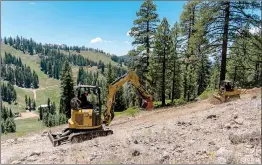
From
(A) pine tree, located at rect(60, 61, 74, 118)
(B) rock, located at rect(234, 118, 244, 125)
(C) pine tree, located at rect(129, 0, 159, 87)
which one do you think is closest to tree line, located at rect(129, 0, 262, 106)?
(C) pine tree, located at rect(129, 0, 159, 87)

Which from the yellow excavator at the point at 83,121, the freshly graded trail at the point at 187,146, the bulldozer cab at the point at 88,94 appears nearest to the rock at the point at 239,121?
the freshly graded trail at the point at 187,146

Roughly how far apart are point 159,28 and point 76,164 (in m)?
→ 24.0

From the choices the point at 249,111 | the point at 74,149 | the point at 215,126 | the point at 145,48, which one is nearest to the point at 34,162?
the point at 74,149

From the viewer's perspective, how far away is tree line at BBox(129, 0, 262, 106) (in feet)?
74.2

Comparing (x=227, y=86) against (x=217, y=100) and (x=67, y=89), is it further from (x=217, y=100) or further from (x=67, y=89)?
(x=67, y=89)

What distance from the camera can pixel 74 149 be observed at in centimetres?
1053

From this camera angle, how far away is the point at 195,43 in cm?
2406

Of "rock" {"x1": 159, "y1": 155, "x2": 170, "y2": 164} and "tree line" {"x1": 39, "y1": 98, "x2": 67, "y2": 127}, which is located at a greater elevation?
"rock" {"x1": 159, "y1": 155, "x2": 170, "y2": 164}

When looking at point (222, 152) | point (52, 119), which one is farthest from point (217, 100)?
point (52, 119)

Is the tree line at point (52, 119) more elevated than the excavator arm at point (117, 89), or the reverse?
the excavator arm at point (117, 89)

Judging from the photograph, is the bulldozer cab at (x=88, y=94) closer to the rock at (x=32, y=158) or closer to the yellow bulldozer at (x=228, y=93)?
the rock at (x=32, y=158)

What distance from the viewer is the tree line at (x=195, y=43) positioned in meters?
22.6

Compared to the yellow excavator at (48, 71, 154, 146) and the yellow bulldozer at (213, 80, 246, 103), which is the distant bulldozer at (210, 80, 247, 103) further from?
the yellow excavator at (48, 71, 154, 146)

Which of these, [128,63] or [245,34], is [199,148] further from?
[128,63]
